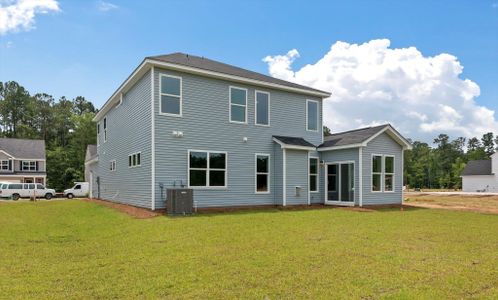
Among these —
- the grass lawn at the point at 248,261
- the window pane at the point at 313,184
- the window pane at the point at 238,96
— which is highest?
the window pane at the point at 238,96

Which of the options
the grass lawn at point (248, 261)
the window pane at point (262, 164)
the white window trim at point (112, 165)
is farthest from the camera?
the white window trim at point (112, 165)

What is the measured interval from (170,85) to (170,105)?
86cm

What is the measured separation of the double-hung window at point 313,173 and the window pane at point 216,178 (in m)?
5.17

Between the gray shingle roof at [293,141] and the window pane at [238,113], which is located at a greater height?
the window pane at [238,113]

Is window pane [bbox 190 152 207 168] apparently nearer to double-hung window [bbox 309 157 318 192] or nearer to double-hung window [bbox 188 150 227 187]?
double-hung window [bbox 188 150 227 187]

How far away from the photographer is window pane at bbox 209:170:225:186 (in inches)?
612

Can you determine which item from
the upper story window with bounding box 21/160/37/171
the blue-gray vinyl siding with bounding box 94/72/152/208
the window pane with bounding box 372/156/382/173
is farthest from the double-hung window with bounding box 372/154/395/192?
the upper story window with bounding box 21/160/37/171

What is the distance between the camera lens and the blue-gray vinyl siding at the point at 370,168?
17422 mm

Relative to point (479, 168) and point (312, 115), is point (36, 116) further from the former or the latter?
point (479, 168)

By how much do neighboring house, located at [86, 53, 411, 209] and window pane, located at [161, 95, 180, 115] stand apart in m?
0.04

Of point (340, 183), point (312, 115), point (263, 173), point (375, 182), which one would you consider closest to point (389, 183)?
point (375, 182)

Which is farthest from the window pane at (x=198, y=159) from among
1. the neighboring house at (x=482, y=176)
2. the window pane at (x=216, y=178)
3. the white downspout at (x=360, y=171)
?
the neighboring house at (x=482, y=176)

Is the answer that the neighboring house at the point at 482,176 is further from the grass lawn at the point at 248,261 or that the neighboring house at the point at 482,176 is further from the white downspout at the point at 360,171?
the grass lawn at the point at 248,261

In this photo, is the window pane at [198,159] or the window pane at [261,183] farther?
the window pane at [261,183]
